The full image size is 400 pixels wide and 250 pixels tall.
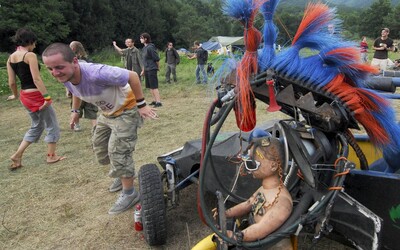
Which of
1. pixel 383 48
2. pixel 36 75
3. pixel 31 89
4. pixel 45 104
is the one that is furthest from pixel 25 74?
pixel 383 48

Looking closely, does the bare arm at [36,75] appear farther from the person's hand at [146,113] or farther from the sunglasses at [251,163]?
the sunglasses at [251,163]

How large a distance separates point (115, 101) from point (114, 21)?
5401 centimetres

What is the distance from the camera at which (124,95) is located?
297 cm

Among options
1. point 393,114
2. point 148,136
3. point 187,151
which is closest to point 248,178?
point 187,151

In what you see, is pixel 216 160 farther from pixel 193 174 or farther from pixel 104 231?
pixel 104 231

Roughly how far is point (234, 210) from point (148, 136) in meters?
3.61

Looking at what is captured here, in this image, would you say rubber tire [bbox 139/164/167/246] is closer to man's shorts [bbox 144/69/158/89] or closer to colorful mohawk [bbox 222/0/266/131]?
colorful mohawk [bbox 222/0/266/131]

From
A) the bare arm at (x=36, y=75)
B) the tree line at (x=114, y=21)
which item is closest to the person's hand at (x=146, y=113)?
the bare arm at (x=36, y=75)

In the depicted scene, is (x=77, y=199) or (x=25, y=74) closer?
(x=77, y=199)

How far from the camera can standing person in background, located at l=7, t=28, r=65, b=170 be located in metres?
4.04

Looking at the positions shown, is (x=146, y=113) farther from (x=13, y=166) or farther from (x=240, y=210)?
(x=13, y=166)

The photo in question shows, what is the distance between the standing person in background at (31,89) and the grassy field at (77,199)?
42cm

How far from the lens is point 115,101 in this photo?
295cm

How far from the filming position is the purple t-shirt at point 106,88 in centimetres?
280
